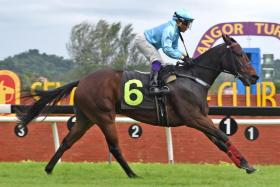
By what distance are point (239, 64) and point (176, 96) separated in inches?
31.9

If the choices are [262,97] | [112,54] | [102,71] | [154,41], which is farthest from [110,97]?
[112,54]

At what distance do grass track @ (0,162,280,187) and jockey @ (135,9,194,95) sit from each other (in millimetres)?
1019

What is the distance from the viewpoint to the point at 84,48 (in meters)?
39.6

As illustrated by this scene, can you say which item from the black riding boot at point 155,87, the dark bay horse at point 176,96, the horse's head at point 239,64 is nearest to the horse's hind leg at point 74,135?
the dark bay horse at point 176,96

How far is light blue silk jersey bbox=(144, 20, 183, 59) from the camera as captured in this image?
6871 mm

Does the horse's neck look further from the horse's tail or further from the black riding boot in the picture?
the horse's tail

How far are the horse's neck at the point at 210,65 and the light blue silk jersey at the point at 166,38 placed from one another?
0.93 ft

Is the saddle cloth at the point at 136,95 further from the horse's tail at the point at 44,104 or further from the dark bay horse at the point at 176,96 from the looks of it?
the horse's tail at the point at 44,104

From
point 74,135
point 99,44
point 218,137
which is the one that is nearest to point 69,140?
point 74,135

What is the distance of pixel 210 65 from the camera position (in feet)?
23.3

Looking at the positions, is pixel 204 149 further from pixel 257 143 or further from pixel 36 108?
pixel 36 108

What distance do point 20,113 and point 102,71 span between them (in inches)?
48.9

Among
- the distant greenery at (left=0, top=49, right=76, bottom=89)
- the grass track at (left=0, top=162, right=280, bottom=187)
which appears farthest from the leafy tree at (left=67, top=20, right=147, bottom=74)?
the grass track at (left=0, top=162, right=280, bottom=187)

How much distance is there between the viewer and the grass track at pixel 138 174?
6371 millimetres
